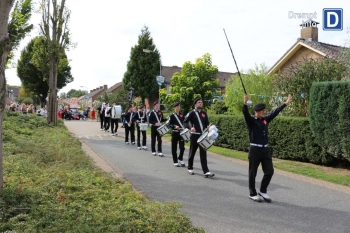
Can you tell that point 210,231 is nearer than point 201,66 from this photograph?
Yes

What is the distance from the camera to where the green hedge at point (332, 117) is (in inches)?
393

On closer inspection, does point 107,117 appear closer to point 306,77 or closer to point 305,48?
point 306,77

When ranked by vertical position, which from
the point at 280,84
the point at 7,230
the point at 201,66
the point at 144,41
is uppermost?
the point at 144,41

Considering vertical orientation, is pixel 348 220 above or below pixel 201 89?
below

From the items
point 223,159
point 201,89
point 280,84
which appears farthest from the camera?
point 201,89

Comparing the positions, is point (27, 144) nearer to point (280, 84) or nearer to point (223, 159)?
point (223, 159)

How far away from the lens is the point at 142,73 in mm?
53656

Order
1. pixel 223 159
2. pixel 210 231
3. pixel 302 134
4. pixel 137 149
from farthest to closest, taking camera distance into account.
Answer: pixel 137 149
pixel 223 159
pixel 302 134
pixel 210 231

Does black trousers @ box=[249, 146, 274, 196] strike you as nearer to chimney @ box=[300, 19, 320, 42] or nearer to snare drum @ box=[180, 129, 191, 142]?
snare drum @ box=[180, 129, 191, 142]

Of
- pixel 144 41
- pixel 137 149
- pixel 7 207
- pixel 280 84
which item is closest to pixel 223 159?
pixel 137 149

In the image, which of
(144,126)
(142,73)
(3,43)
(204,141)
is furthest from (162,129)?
(142,73)

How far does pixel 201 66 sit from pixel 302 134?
20.4 m

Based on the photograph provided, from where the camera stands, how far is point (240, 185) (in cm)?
823

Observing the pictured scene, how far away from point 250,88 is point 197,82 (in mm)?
8381
